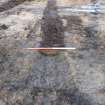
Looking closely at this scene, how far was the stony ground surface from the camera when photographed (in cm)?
274

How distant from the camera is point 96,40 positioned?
13.0 feet

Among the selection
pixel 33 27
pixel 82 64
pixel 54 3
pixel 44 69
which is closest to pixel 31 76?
pixel 44 69

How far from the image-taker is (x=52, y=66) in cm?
332

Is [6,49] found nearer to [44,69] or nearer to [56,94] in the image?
[44,69]

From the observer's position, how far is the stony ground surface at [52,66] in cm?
274

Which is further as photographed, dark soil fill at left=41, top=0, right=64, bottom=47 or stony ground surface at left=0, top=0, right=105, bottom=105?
dark soil fill at left=41, top=0, right=64, bottom=47

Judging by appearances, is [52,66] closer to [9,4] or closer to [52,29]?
[52,29]

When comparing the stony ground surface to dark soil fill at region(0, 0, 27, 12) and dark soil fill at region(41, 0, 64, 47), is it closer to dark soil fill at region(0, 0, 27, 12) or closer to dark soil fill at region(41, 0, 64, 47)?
dark soil fill at region(41, 0, 64, 47)

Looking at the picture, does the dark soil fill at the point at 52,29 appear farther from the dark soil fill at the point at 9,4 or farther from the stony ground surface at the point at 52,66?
the dark soil fill at the point at 9,4

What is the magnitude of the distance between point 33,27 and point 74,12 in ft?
3.63

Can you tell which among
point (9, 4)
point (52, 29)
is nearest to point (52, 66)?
point (52, 29)

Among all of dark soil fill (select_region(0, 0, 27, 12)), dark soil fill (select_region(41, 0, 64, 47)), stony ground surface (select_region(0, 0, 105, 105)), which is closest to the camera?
stony ground surface (select_region(0, 0, 105, 105))

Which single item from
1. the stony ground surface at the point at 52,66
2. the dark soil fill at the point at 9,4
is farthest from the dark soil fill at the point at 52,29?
the dark soil fill at the point at 9,4

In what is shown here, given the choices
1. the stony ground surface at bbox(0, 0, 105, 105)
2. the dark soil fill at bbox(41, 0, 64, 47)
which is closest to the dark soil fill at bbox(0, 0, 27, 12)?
the stony ground surface at bbox(0, 0, 105, 105)
